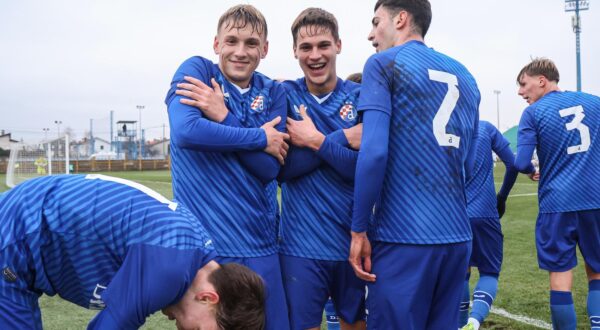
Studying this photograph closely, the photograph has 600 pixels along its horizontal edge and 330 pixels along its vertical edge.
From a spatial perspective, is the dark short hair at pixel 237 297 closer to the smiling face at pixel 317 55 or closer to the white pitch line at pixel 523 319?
the smiling face at pixel 317 55

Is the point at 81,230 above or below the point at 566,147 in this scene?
below

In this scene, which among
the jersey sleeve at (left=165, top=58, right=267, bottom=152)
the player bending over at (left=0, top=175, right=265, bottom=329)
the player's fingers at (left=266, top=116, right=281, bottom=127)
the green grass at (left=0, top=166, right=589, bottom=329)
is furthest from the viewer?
the green grass at (left=0, top=166, right=589, bottom=329)

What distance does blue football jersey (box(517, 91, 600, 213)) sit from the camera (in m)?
4.11

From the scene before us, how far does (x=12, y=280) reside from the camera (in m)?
1.61

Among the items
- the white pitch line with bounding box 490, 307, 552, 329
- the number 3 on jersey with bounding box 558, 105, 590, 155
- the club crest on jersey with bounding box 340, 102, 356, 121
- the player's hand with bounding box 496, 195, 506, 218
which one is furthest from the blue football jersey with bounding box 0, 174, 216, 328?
Result: the player's hand with bounding box 496, 195, 506, 218

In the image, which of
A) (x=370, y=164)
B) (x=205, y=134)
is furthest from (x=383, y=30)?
(x=205, y=134)

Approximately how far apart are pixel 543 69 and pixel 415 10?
7.48 ft

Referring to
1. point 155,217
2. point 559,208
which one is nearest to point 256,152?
point 155,217

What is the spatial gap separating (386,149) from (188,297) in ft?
3.80

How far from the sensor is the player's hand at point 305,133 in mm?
2641

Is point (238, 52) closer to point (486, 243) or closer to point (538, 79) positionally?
point (538, 79)

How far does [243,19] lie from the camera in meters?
2.70

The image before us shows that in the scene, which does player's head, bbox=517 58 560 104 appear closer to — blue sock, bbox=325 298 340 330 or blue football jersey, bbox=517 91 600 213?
blue football jersey, bbox=517 91 600 213

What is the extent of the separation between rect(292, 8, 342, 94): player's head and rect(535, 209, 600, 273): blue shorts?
7.60 feet
